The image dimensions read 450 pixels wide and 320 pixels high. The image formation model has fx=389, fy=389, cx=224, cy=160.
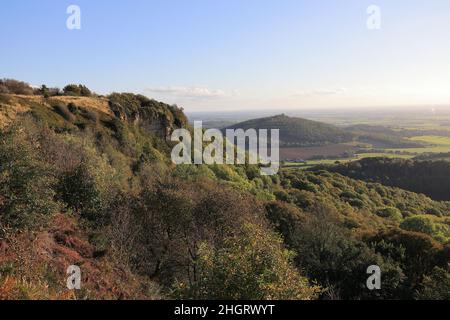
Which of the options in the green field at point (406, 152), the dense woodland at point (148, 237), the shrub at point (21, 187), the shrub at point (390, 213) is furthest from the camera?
the green field at point (406, 152)

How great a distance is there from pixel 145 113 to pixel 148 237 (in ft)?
133

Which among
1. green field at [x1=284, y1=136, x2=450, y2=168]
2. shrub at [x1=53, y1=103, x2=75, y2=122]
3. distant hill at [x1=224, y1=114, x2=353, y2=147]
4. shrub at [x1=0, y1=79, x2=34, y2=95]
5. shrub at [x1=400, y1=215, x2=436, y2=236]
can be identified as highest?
shrub at [x1=0, y1=79, x2=34, y2=95]

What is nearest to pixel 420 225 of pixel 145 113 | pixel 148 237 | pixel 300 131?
pixel 148 237

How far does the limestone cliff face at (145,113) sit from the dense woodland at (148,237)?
6280mm

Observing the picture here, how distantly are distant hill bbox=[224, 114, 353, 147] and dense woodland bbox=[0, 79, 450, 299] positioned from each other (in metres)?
124

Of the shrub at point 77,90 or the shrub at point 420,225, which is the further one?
the shrub at point 77,90

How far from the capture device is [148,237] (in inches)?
926

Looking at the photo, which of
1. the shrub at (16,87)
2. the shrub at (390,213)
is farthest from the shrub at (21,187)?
the shrub at (390,213)

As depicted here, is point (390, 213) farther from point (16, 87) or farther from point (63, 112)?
point (16, 87)

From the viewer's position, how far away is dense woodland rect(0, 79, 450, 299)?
11.2 m

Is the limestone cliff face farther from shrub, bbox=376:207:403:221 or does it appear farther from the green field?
the green field

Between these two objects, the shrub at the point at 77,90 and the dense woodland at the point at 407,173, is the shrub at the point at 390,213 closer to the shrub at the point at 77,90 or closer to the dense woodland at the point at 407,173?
the dense woodland at the point at 407,173

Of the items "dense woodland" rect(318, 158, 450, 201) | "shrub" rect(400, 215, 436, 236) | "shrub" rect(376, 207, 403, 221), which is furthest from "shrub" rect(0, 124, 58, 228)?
"dense woodland" rect(318, 158, 450, 201)

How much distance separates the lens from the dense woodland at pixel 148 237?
36.7ft
